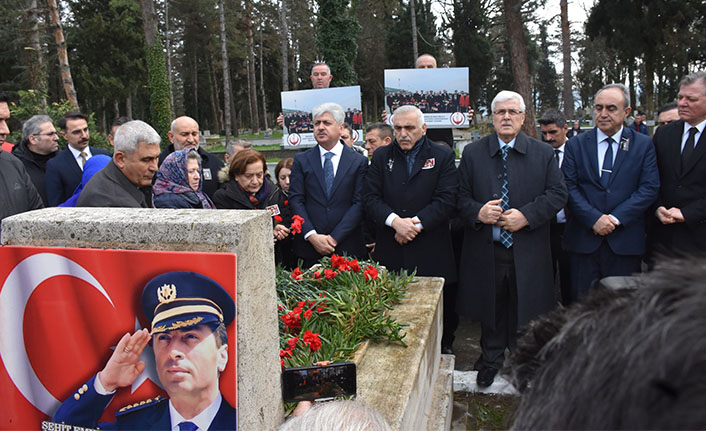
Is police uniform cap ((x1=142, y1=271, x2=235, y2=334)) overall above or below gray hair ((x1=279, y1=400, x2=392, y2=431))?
above

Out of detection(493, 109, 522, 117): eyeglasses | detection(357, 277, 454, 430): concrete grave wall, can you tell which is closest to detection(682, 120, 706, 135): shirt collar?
detection(493, 109, 522, 117): eyeglasses

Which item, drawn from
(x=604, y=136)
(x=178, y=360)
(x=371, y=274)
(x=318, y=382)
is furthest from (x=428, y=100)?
(x=178, y=360)

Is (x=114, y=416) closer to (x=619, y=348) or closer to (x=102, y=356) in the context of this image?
(x=102, y=356)

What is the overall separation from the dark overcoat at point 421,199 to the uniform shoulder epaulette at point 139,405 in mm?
2871

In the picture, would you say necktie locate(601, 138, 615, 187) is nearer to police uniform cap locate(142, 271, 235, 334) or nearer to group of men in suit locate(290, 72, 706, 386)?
group of men in suit locate(290, 72, 706, 386)

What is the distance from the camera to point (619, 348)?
1.85 feet

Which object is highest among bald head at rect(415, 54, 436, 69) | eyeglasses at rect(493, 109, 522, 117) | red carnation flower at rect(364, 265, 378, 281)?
bald head at rect(415, 54, 436, 69)

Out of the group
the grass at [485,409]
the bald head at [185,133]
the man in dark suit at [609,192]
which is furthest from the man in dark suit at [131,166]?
the man in dark suit at [609,192]

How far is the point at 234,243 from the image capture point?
5.88 feet

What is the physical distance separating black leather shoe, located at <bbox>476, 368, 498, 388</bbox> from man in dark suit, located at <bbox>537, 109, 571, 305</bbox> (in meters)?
1.29

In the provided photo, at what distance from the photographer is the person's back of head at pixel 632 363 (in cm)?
50

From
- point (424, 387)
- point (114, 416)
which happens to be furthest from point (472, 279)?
point (114, 416)

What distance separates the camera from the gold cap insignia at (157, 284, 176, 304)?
1.84 meters

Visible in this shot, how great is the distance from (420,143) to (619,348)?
164 inches
